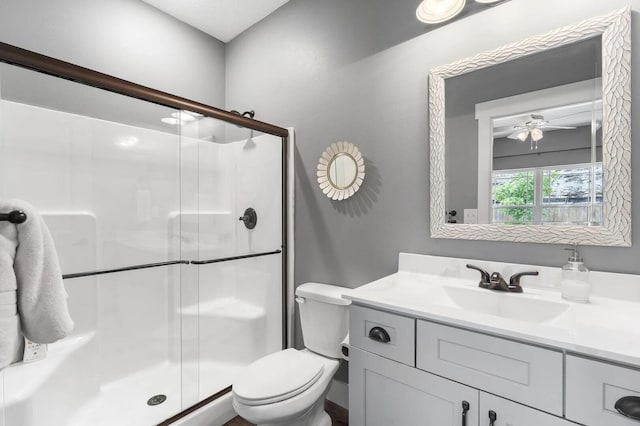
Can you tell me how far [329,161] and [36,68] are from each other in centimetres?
137

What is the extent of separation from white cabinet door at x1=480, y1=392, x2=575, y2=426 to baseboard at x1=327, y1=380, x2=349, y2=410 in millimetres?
1054

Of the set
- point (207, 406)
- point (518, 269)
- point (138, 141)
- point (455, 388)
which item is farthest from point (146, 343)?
point (518, 269)

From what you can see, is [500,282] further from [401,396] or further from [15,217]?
[15,217]

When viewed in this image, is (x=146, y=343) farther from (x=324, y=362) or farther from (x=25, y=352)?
(x=324, y=362)

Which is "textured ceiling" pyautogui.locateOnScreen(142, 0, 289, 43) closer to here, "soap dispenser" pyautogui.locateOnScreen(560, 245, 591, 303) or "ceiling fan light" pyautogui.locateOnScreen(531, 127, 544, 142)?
"ceiling fan light" pyautogui.locateOnScreen(531, 127, 544, 142)

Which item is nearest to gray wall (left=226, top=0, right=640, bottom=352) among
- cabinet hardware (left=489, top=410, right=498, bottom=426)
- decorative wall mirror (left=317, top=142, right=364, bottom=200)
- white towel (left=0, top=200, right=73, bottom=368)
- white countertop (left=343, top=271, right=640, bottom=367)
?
decorative wall mirror (left=317, top=142, right=364, bottom=200)

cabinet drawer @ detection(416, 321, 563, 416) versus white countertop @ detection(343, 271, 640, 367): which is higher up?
white countertop @ detection(343, 271, 640, 367)

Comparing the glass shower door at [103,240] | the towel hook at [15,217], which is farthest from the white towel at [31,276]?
the glass shower door at [103,240]

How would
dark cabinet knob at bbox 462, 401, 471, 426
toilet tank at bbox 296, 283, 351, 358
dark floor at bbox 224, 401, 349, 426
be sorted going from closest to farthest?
dark cabinet knob at bbox 462, 401, 471, 426 < toilet tank at bbox 296, 283, 351, 358 < dark floor at bbox 224, 401, 349, 426

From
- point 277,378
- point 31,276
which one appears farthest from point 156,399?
point 31,276

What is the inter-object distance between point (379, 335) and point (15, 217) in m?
1.15

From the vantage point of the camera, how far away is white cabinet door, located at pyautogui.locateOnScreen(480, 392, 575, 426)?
2.70ft

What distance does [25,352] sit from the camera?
4.47 ft

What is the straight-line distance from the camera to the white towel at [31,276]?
81cm
